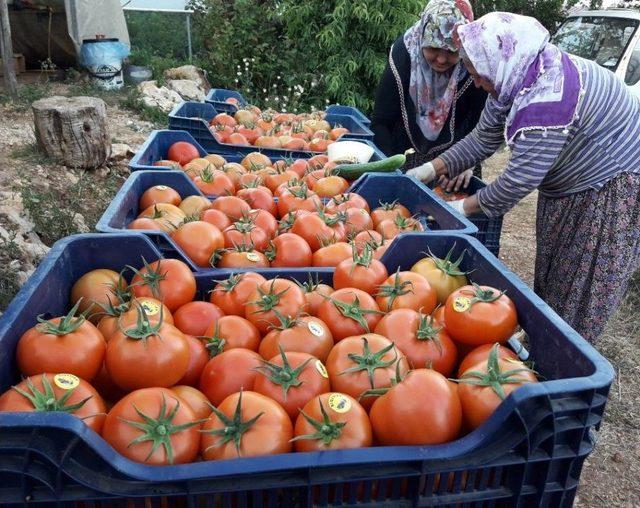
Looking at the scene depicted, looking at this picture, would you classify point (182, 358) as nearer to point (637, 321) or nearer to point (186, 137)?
point (186, 137)

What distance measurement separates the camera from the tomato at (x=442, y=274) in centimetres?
172

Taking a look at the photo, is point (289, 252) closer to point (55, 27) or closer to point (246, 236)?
point (246, 236)

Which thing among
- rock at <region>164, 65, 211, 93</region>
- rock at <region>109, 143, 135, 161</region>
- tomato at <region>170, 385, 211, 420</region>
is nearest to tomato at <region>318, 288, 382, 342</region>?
tomato at <region>170, 385, 211, 420</region>

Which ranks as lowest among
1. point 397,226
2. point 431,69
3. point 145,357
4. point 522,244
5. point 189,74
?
point 522,244

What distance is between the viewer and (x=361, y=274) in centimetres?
169

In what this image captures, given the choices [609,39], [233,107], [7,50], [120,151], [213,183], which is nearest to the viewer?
[213,183]

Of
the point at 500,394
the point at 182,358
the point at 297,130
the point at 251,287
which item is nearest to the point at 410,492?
the point at 500,394

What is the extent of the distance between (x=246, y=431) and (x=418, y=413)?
1.09 feet

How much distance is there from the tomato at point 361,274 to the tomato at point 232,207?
2.19ft

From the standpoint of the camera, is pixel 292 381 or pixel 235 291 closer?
pixel 292 381

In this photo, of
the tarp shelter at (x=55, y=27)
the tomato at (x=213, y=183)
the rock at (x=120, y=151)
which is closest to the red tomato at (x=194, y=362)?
the tomato at (x=213, y=183)

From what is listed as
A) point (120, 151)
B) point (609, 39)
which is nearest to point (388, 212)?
point (120, 151)

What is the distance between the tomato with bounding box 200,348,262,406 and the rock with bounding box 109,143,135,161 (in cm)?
449

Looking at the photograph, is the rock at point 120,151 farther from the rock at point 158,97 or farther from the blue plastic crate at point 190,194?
the blue plastic crate at point 190,194
